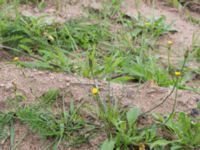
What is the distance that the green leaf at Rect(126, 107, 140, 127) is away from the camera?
2.04 meters

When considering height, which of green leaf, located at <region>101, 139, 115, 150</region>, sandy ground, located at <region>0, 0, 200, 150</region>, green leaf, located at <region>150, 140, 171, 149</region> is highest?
sandy ground, located at <region>0, 0, 200, 150</region>

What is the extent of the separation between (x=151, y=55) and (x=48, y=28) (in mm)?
698

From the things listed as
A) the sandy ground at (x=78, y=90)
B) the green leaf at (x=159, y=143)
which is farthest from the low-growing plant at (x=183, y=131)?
the sandy ground at (x=78, y=90)

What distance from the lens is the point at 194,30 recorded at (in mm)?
3420

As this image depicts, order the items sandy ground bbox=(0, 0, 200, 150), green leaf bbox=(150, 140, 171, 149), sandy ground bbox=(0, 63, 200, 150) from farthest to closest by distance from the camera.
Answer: sandy ground bbox=(0, 63, 200, 150) < sandy ground bbox=(0, 0, 200, 150) < green leaf bbox=(150, 140, 171, 149)

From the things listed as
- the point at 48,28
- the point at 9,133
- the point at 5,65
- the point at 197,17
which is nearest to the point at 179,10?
the point at 197,17

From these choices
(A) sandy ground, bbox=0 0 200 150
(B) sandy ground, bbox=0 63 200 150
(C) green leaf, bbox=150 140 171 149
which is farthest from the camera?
(B) sandy ground, bbox=0 63 200 150

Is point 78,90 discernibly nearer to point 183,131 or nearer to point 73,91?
point 73,91

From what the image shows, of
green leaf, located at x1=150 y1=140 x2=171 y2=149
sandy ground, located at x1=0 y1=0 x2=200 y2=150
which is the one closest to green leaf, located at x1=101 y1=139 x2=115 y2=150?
sandy ground, located at x1=0 y1=0 x2=200 y2=150

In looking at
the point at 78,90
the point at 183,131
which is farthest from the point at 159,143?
the point at 78,90

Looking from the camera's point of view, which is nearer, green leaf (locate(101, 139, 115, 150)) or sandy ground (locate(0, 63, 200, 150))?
green leaf (locate(101, 139, 115, 150))

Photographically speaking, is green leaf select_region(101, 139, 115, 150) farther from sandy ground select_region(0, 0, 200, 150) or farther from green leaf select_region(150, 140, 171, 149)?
green leaf select_region(150, 140, 171, 149)

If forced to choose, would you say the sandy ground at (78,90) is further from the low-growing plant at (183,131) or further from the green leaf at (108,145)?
the green leaf at (108,145)

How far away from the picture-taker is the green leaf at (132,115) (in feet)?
6.70
